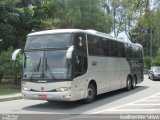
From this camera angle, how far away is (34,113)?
13602mm

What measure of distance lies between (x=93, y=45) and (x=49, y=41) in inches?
103

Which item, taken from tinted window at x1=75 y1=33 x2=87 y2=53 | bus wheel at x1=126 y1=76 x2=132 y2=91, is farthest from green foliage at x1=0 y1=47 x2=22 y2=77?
tinted window at x1=75 y1=33 x2=87 y2=53

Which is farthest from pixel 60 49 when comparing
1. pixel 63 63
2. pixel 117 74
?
pixel 117 74

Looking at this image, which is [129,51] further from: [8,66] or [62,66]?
[62,66]

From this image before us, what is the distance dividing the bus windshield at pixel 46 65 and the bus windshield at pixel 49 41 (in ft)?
1.00

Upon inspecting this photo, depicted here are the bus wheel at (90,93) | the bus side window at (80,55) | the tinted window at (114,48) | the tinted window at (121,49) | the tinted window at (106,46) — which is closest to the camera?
the bus side window at (80,55)

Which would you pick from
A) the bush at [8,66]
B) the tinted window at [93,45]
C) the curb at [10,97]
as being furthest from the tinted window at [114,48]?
the bush at [8,66]

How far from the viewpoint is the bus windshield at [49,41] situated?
15.1 m

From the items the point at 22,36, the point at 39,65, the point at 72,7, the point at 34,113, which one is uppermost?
the point at 72,7

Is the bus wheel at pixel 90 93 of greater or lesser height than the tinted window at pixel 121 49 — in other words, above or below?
below

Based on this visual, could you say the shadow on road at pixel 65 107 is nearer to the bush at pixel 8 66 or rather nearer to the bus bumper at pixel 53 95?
the bus bumper at pixel 53 95

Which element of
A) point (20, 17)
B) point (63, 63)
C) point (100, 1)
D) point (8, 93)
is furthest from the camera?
point (100, 1)

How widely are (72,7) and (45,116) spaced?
32291mm

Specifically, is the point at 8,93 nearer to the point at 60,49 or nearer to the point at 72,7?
the point at 60,49
